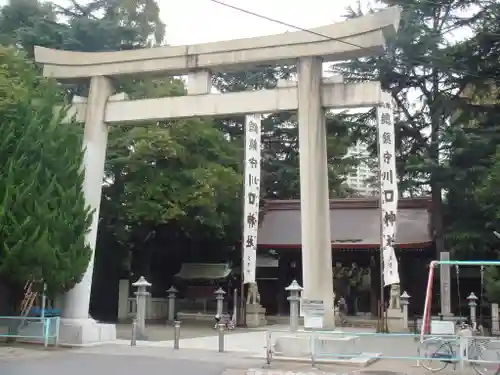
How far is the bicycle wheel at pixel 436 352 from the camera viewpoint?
11827mm

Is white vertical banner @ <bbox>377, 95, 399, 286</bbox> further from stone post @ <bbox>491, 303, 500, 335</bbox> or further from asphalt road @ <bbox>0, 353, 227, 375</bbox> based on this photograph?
asphalt road @ <bbox>0, 353, 227, 375</bbox>

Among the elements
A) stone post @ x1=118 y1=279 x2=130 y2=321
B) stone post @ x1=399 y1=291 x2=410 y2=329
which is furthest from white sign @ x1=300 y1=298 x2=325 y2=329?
stone post @ x1=118 y1=279 x2=130 y2=321

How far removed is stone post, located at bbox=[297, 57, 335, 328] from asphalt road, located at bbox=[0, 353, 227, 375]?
2.94 metres

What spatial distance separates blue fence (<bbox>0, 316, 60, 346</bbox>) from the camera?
15391 mm

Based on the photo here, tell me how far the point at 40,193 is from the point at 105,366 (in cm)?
556

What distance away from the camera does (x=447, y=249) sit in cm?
2627

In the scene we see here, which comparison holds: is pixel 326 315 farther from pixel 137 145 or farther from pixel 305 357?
pixel 137 145

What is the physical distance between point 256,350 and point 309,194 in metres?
4.90

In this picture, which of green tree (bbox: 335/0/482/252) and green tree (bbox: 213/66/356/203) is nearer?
green tree (bbox: 335/0/482/252)

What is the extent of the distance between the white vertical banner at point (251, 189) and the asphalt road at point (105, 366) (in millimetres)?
9207

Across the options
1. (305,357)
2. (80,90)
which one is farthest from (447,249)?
(80,90)

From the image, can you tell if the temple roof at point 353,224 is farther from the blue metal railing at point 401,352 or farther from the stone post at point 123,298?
the blue metal railing at point 401,352

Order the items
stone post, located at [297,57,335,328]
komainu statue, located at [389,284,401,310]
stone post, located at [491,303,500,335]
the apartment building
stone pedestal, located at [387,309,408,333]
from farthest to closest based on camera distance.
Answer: the apartment building → stone post, located at [491,303,500,335] → komainu statue, located at [389,284,401,310] → stone pedestal, located at [387,309,408,333] → stone post, located at [297,57,335,328]

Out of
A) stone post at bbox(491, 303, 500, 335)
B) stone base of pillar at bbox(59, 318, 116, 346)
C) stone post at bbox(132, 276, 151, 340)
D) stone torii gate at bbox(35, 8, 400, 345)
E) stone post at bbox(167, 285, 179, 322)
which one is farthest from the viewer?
stone post at bbox(167, 285, 179, 322)
